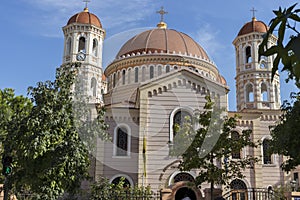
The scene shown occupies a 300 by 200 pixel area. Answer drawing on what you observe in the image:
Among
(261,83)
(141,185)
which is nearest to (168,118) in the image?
(141,185)

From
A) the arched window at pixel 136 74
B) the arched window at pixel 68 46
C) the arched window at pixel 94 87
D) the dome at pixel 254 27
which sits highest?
the dome at pixel 254 27

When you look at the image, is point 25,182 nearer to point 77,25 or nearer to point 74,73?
point 74,73

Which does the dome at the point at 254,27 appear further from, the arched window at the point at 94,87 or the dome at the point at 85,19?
the arched window at the point at 94,87

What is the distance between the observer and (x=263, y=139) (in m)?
28.7

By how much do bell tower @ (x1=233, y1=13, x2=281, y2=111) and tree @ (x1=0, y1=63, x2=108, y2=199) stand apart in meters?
19.7

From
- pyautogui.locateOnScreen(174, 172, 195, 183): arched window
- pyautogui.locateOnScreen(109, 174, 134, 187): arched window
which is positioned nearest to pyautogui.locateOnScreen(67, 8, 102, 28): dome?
pyautogui.locateOnScreen(109, 174, 134, 187): arched window

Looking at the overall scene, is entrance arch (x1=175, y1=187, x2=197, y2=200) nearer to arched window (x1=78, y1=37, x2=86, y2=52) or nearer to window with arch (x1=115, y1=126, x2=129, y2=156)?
window with arch (x1=115, y1=126, x2=129, y2=156)

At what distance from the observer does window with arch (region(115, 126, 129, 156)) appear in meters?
25.9

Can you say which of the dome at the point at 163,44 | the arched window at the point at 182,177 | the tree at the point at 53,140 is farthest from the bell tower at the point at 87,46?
the tree at the point at 53,140

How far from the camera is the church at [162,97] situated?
80.4 ft

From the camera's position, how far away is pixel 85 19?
3388 cm

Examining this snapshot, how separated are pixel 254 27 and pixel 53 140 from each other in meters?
24.5

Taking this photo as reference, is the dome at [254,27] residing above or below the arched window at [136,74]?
above

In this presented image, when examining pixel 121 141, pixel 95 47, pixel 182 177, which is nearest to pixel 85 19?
pixel 95 47
